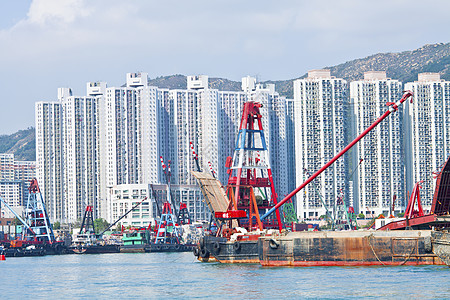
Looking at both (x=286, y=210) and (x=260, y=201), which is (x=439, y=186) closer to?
(x=260, y=201)

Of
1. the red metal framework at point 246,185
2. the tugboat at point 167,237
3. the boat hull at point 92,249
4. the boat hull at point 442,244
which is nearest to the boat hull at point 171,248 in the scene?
the tugboat at point 167,237

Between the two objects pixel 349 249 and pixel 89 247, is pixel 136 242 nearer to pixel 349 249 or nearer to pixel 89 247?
pixel 89 247

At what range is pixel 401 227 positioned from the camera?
8062cm

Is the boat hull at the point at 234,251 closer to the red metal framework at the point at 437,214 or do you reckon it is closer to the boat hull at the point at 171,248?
the red metal framework at the point at 437,214

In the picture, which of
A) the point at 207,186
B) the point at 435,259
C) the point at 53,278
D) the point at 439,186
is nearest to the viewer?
the point at 435,259

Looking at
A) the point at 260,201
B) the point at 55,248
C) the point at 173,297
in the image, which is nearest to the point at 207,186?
the point at 260,201

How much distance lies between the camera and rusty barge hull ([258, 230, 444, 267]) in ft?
213

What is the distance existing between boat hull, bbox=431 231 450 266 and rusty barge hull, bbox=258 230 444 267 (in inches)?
104

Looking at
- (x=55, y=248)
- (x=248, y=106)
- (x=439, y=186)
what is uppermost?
(x=248, y=106)

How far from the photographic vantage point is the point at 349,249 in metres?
67.2

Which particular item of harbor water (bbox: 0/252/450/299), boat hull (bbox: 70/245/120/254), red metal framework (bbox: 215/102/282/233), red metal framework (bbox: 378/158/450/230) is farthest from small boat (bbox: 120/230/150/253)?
harbor water (bbox: 0/252/450/299)

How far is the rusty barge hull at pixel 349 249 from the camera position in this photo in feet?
213

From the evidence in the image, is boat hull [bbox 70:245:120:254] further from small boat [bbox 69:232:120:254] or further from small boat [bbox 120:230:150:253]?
small boat [bbox 120:230:150:253]

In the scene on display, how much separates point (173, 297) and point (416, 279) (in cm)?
1547
